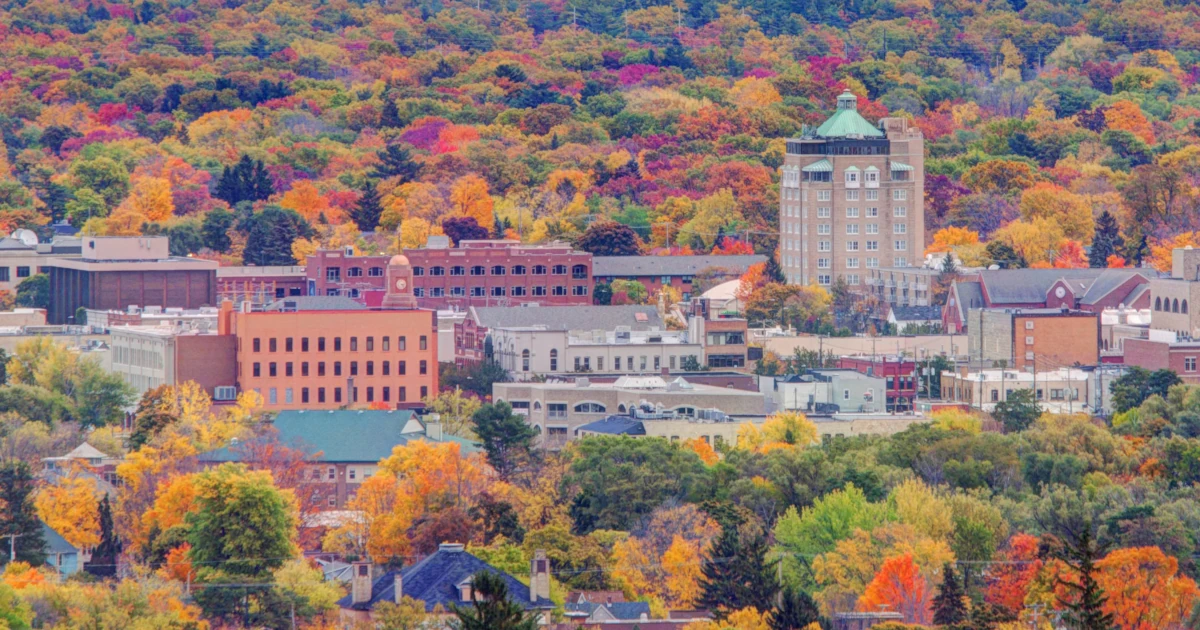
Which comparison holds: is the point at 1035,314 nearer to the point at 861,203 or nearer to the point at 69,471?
the point at 861,203

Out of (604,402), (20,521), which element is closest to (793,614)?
(20,521)

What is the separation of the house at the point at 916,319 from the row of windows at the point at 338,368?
24.9m

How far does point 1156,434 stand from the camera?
102 m

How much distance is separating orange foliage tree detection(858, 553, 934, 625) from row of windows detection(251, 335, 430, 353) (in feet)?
166

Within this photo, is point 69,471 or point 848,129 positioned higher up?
point 848,129

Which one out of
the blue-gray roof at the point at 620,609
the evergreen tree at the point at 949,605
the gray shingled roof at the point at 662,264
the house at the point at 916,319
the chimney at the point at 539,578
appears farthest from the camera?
the gray shingled roof at the point at 662,264

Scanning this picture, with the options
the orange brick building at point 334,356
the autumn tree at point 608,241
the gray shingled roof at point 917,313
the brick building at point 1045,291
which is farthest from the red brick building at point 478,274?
the orange brick building at point 334,356

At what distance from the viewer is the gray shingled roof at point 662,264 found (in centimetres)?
15975

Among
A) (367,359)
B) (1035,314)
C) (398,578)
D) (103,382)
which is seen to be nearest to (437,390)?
(367,359)

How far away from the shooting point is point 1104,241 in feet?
531

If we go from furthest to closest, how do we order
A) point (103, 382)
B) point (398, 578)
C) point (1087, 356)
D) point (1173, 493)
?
1. point (1087, 356)
2. point (103, 382)
3. point (1173, 493)
4. point (398, 578)

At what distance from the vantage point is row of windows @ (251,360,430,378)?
12244cm

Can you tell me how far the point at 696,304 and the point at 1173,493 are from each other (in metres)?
55.3

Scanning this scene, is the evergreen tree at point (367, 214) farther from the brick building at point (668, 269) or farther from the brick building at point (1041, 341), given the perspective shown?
the brick building at point (1041, 341)
